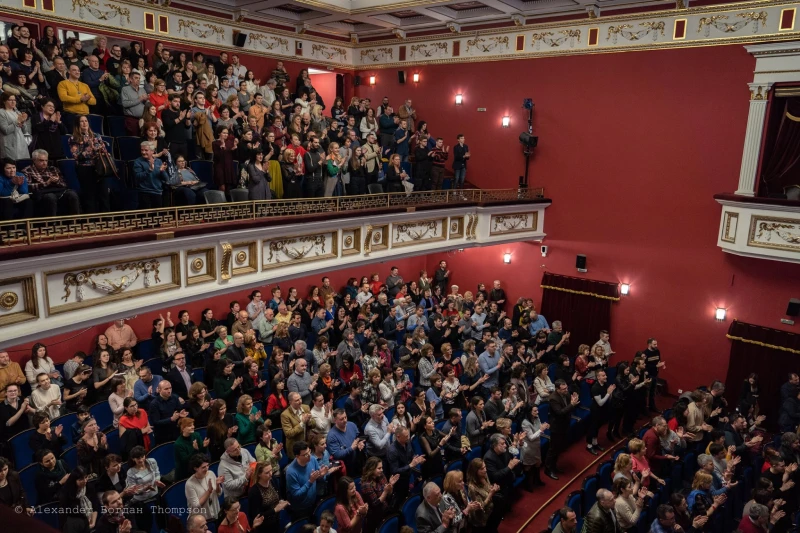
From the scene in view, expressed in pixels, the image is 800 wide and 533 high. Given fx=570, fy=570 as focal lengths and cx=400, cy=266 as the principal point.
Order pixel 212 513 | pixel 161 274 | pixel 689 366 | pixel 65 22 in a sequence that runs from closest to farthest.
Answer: pixel 212 513, pixel 161 274, pixel 65 22, pixel 689 366

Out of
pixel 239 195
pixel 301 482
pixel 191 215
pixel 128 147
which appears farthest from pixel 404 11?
pixel 301 482

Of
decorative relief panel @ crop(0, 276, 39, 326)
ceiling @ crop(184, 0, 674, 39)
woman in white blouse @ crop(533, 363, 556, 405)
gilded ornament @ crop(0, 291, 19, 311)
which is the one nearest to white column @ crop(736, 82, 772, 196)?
ceiling @ crop(184, 0, 674, 39)

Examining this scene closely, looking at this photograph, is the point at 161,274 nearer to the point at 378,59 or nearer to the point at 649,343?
the point at 649,343

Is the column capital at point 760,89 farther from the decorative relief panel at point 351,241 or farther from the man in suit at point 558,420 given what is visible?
the decorative relief panel at point 351,241

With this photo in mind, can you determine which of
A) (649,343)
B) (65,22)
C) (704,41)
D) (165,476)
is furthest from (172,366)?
(704,41)

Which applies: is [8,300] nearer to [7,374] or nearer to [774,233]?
[7,374]

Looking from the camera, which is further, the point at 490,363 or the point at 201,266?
the point at 490,363

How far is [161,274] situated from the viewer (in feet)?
18.6

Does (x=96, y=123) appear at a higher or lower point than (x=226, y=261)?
higher

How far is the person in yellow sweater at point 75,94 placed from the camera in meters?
6.01

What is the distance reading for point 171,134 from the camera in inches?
257

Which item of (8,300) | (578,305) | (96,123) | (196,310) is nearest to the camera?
(8,300)

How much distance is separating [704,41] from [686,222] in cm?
258

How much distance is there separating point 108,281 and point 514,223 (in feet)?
21.6
